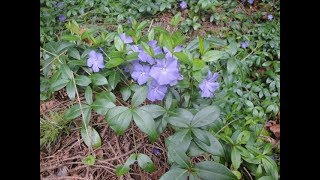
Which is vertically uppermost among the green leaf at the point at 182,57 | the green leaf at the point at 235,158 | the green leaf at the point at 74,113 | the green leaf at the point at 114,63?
the green leaf at the point at 182,57

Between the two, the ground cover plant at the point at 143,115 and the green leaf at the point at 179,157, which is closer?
the green leaf at the point at 179,157

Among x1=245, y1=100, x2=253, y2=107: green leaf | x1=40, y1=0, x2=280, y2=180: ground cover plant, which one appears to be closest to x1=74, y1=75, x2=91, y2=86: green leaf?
x1=40, y1=0, x2=280, y2=180: ground cover plant

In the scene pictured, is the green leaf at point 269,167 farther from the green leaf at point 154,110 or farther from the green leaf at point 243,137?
the green leaf at point 154,110

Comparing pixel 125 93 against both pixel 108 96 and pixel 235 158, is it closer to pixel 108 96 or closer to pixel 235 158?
pixel 108 96

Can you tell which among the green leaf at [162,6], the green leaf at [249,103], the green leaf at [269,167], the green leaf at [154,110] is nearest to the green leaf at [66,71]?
the green leaf at [154,110]

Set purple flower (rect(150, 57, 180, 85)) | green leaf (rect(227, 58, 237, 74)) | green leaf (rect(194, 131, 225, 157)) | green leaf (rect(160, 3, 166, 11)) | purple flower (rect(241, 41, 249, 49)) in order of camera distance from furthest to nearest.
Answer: green leaf (rect(160, 3, 166, 11))
purple flower (rect(241, 41, 249, 49))
green leaf (rect(227, 58, 237, 74))
purple flower (rect(150, 57, 180, 85))
green leaf (rect(194, 131, 225, 157))

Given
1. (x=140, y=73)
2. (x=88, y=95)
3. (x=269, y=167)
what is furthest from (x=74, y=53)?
(x=269, y=167)

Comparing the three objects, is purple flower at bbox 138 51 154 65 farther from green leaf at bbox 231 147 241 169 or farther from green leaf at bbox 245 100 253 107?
green leaf at bbox 245 100 253 107
